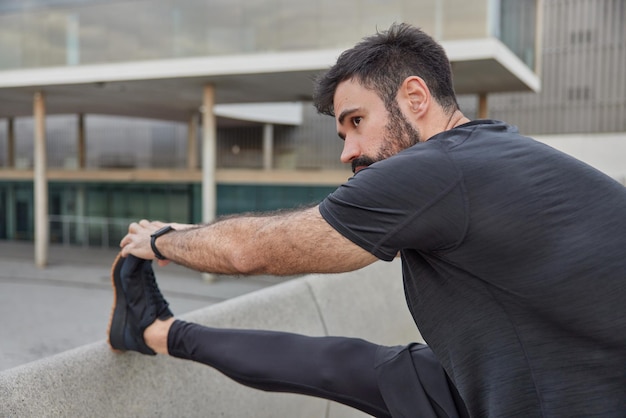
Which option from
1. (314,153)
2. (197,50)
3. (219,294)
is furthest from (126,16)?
(314,153)

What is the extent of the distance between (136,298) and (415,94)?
157 cm

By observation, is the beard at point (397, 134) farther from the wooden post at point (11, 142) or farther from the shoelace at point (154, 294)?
the wooden post at point (11, 142)

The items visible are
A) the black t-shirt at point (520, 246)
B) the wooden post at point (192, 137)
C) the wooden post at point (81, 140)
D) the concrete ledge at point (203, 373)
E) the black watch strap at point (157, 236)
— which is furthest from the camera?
the wooden post at point (81, 140)

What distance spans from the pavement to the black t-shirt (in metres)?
8.09

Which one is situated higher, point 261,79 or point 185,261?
point 261,79

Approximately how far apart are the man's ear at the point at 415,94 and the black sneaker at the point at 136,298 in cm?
143

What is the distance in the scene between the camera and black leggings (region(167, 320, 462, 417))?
231cm

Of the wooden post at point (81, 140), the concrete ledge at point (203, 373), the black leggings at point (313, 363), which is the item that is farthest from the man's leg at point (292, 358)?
the wooden post at point (81, 140)

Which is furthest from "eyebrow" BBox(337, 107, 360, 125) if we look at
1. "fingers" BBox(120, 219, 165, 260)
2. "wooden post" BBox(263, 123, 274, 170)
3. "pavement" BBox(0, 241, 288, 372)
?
"wooden post" BBox(263, 123, 274, 170)

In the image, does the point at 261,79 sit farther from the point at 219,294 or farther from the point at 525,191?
the point at 525,191

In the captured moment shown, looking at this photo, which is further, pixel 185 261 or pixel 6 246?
pixel 6 246

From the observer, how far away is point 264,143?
92.9 feet

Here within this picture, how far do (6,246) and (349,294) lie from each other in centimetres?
2477

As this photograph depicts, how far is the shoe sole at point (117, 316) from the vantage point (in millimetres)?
2537
